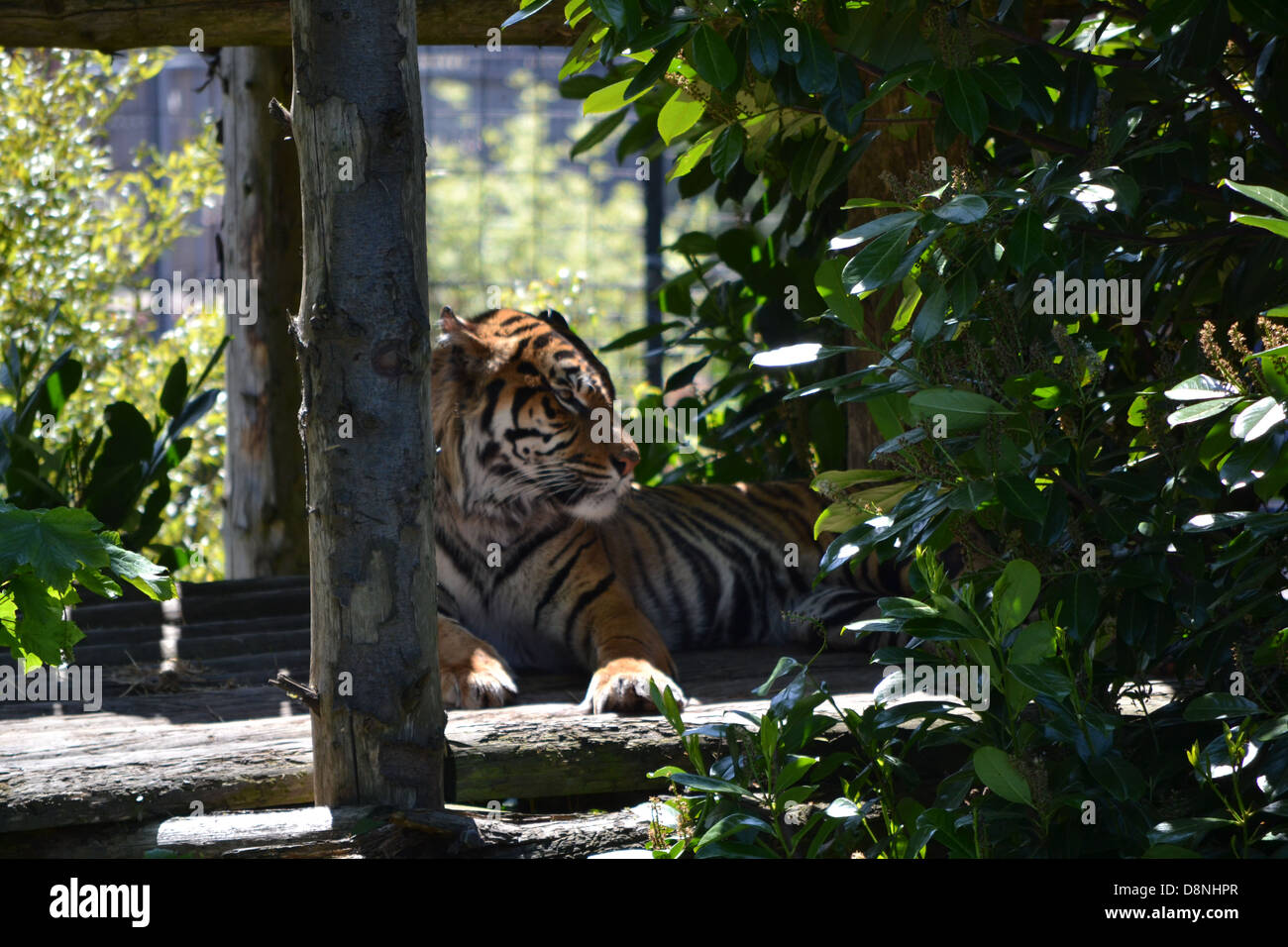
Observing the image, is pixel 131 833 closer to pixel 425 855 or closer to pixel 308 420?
pixel 425 855

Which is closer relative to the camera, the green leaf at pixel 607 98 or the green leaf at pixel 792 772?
the green leaf at pixel 792 772

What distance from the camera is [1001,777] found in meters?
2.10

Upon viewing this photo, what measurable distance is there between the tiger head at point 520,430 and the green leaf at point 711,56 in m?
1.31

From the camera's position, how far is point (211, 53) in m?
5.13

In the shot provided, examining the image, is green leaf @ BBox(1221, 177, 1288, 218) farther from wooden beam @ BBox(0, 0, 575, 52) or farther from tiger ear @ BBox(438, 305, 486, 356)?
wooden beam @ BBox(0, 0, 575, 52)

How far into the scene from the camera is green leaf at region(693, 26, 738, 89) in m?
2.31

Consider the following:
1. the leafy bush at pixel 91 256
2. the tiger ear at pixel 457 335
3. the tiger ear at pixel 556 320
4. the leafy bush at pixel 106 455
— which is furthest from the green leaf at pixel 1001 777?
the leafy bush at pixel 91 256

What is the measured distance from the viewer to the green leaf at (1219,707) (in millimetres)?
2029

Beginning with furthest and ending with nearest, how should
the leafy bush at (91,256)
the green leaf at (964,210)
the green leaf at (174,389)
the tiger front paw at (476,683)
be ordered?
the leafy bush at (91,256)
the green leaf at (174,389)
the tiger front paw at (476,683)
the green leaf at (964,210)

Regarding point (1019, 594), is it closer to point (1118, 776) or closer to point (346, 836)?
point (1118, 776)

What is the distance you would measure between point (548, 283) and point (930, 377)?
15.1 ft

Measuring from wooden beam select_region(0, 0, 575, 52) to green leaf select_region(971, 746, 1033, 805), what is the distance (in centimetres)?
258

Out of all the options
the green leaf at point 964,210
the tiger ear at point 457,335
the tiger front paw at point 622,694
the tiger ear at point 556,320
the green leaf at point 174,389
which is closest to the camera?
the green leaf at point 964,210

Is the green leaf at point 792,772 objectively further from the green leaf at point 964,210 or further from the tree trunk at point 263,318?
the tree trunk at point 263,318
